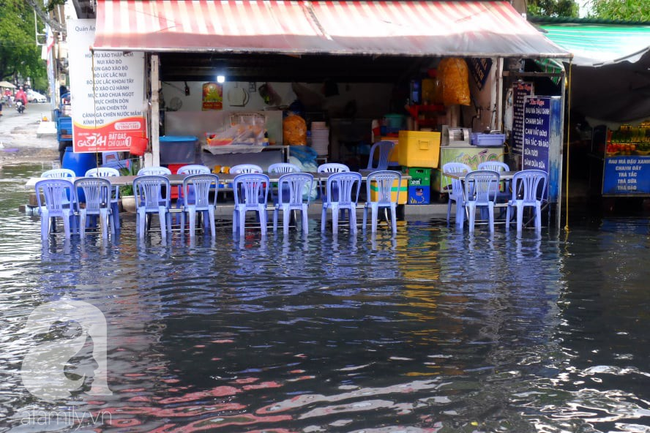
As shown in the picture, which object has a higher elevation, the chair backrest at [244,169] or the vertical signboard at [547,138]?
the vertical signboard at [547,138]

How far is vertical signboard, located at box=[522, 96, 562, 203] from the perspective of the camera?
12.4m

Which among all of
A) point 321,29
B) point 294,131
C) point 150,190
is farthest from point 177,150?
point 321,29

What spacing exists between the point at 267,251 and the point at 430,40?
4331 millimetres

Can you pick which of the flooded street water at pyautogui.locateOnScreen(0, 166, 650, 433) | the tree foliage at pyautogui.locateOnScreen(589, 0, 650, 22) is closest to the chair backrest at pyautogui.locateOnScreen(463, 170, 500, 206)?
the flooded street water at pyautogui.locateOnScreen(0, 166, 650, 433)

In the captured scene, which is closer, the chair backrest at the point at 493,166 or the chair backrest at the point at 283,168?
the chair backrest at the point at 283,168

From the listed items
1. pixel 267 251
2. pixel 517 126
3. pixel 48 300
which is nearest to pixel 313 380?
pixel 48 300

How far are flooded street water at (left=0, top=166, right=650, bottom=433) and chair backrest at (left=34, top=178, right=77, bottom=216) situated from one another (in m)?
0.50

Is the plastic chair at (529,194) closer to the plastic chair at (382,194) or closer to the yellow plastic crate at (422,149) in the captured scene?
the plastic chair at (382,194)

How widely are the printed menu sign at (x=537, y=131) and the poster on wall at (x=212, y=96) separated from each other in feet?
22.4

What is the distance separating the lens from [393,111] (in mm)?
17953

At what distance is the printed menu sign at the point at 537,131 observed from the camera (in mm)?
12477

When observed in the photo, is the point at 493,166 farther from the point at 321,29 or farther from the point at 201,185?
the point at 201,185

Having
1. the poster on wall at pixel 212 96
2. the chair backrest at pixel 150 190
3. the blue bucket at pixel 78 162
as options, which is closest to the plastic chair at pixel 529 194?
the chair backrest at pixel 150 190

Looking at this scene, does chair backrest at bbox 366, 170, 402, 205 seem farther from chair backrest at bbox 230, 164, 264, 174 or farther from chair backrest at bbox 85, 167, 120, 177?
chair backrest at bbox 85, 167, 120, 177
